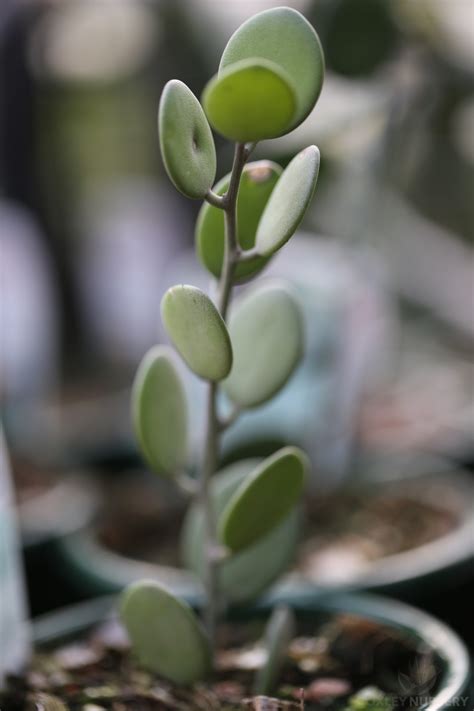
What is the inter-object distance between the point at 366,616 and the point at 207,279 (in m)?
0.52

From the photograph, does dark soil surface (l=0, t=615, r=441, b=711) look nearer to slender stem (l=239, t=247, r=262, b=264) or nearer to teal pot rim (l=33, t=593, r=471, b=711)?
teal pot rim (l=33, t=593, r=471, b=711)

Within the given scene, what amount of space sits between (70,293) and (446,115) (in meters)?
1.01

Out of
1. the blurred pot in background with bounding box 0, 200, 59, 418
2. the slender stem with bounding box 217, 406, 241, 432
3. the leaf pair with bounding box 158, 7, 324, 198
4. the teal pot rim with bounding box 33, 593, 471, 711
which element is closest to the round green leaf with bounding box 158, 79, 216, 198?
the leaf pair with bounding box 158, 7, 324, 198

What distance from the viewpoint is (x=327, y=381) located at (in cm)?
88

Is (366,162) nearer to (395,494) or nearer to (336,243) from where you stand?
(336,243)

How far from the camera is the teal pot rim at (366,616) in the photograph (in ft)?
1.39

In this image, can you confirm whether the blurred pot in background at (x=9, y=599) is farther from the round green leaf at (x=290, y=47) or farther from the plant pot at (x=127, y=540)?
the round green leaf at (x=290, y=47)

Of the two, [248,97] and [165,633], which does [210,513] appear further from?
[248,97]

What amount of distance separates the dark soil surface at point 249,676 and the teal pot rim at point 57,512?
285mm

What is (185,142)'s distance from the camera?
0.35 meters

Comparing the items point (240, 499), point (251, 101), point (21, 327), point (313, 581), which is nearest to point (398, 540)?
point (313, 581)

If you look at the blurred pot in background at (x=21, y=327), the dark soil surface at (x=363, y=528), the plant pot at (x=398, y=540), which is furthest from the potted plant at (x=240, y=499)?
the blurred pot in background at (x=21, y=327)

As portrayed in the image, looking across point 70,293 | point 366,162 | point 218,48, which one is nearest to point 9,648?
point 366,162

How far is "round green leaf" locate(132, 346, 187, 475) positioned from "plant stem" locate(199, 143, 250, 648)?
0.02 metres
